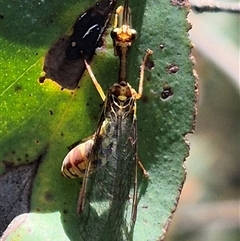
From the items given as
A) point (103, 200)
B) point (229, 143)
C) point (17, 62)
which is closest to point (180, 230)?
point (229, 143)

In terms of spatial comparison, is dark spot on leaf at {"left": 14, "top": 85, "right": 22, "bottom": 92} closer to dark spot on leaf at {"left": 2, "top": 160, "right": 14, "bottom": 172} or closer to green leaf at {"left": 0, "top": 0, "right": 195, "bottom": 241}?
green leaf at {"left": 0, "top": 0, "right": 195, "bottom": 241}

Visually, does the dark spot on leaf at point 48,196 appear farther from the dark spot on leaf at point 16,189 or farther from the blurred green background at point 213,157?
the blurred green background at point 213,157

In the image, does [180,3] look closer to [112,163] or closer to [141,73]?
[141,73]

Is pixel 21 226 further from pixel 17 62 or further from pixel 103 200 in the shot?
pixel 17 62

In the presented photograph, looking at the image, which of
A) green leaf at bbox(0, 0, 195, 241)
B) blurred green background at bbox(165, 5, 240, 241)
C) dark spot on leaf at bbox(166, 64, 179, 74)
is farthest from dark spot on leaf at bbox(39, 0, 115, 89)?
blurred green background at bbox(165, 5, 240, 241)

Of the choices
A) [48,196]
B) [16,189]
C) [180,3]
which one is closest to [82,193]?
[48,196]

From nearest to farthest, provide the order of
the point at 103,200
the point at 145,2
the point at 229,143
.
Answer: the point at 145,2 → the point at 103,200 → the point at 229,143
